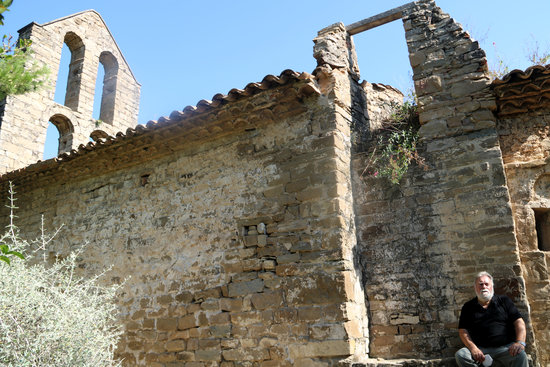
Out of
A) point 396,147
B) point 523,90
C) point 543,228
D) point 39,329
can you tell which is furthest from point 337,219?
Result: point 39,329

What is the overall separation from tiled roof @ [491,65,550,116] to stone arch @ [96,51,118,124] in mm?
9402

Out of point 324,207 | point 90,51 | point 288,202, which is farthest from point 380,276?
point 90,51

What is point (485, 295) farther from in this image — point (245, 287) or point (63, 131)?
point (63, 131)

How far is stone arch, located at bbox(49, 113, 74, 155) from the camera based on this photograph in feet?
35.0

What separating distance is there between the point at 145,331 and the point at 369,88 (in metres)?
4.43

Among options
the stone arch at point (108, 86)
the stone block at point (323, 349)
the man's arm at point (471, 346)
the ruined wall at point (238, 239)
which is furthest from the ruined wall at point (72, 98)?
the man's arm at point (471, 346)

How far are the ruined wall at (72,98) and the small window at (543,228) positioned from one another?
30.6 feet

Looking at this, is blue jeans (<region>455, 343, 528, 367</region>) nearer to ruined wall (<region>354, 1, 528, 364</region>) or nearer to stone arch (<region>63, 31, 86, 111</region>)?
ruined wall (<region>354, 1, 528, 364</region>)

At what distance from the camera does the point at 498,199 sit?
15.4ft

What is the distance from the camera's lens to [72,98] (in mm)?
11164

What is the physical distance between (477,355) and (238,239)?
2792 mm

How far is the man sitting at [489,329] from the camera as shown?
3.87 metres

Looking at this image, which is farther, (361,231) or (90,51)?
(90,51)

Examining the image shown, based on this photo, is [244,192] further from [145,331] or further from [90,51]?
[90,51]
